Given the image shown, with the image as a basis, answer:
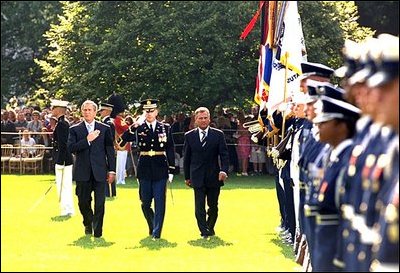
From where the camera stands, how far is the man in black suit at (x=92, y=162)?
16.0m

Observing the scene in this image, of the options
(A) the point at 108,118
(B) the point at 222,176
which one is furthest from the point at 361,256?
(A) the point at 108,118

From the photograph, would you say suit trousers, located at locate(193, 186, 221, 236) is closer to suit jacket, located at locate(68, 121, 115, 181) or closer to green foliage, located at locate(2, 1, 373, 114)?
suit jacket, located at locate(68, 121, 115, 181)

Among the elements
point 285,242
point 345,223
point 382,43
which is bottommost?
point 285,242

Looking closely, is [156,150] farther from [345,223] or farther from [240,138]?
[240,138]

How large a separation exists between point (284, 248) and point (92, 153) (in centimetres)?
336

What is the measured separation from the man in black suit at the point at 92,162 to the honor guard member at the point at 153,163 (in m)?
0.46

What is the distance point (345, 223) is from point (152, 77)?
24.8 m

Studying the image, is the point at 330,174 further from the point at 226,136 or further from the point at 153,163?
Answer: the point at 226,136

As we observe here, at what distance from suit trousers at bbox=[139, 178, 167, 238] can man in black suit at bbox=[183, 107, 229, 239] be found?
19.4 inches

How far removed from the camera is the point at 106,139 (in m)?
16.2

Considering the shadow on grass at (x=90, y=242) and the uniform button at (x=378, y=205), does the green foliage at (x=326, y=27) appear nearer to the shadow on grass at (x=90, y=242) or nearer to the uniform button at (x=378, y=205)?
the shadow on grass at (x=90, y=242)

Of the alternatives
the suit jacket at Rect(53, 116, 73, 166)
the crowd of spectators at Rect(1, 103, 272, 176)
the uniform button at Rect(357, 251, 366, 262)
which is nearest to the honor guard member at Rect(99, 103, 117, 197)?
the suit jacket at Rect(53, 116, 73, 166)

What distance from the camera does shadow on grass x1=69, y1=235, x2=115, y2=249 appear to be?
591 inches

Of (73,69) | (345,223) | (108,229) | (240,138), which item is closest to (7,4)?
(73,69)
